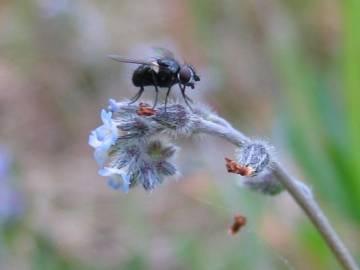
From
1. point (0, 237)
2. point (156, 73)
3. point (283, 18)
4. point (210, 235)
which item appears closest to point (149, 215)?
point (210, 235)

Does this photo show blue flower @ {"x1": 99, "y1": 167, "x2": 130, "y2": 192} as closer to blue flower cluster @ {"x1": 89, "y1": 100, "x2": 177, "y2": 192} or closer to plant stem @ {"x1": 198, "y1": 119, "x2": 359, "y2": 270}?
blue flower cluster @ {"x1": 89, "y1": 100, "x2": 177, "y2": 192}

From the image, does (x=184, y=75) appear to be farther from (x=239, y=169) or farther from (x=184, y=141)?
(x=184, y=141)

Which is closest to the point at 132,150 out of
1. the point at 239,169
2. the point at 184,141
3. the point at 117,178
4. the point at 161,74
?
the point at 117,178

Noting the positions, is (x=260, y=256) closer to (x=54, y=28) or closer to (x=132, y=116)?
Answer: (x=132, y=116)

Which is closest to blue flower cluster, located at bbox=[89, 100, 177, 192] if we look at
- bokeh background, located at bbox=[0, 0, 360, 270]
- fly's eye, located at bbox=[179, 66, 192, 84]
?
fly's eye, located at bbox=[179, 66, 192, 84]

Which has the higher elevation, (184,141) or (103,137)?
(184,141)

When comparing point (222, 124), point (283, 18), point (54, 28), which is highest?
point (54, 28)
